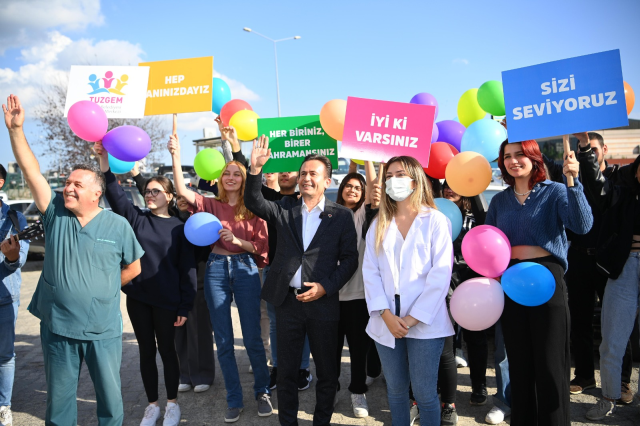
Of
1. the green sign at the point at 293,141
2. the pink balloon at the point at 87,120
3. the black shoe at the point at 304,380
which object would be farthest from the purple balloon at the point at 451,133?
the pink balloon at the point at 87,120

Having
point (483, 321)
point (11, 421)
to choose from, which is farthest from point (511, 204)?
point (11, 421)

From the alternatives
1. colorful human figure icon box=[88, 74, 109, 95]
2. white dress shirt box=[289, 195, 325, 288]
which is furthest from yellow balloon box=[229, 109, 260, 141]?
white dress shirt box=[289, 195, 325, 288]

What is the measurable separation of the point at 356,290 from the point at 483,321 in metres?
1.08

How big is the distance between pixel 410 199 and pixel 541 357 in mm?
1333

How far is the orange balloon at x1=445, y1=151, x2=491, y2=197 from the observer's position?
3.59 m

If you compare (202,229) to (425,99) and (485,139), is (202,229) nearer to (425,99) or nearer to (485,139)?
→ (485,139)

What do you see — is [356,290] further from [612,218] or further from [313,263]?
[612,218]

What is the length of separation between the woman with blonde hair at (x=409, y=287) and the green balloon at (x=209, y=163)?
6.87ft

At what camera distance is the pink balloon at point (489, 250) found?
3000mm

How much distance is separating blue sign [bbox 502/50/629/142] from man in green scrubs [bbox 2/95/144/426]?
2.97m

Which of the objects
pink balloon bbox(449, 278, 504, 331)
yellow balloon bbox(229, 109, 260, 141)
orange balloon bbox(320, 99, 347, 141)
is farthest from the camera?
yellow balloon bbox(229, 109, 260, 141)

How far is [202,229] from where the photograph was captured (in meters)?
3.71

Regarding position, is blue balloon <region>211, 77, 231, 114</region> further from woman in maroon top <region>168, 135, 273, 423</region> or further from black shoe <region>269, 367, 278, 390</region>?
black shoe <region>269, 367, 278, 390</region>

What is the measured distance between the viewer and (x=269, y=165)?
14.8 feet
